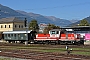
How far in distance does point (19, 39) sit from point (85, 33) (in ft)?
54.8

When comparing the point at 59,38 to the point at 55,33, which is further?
the point at 55,33

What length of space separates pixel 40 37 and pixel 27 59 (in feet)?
124

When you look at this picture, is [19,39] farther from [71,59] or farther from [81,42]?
[71,59]

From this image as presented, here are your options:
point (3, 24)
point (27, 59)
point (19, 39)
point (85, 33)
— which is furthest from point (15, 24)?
point (27, 59)

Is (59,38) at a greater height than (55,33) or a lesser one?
lesser

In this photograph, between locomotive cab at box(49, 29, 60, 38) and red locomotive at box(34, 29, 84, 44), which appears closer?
red locomotive at box(34, 29, 84, 44)

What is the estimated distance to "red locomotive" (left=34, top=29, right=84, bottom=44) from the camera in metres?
54.8

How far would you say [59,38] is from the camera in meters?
55.9

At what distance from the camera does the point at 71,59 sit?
20.4m

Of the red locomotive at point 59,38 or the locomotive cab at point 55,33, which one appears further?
the locomotive cab at point 55,33

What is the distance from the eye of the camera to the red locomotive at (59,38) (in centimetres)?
5478

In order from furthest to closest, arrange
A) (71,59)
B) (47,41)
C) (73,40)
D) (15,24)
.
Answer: (15,24) < (47,41) < (73,40) < (71,59)

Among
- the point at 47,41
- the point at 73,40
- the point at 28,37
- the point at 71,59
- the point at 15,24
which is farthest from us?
the point at 15,24

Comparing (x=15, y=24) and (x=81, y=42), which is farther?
(x=15, y=24)
